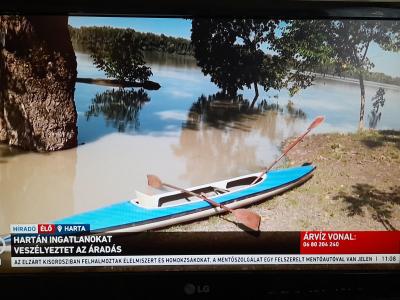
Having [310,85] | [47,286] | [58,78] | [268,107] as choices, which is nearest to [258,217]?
[268,107]

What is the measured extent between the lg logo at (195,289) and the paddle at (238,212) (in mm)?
302

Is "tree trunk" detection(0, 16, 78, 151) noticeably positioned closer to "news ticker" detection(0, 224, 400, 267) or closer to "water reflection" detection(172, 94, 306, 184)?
"news ticker" detection(0, 224, 400, 267)

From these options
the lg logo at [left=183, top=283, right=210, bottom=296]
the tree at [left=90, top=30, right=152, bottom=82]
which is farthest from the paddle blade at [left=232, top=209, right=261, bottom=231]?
the tree at [left=90, top=30, right=152, bottom=82]

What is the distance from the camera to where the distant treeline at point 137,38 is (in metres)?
1.62

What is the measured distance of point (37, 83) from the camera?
171 cm

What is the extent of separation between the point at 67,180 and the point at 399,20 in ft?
4.81

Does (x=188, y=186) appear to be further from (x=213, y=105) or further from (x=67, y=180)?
(x=67, y=180)

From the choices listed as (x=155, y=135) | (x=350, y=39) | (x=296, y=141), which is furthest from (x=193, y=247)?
(x=350, y=39)

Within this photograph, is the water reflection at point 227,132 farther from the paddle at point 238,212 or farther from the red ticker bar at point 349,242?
the red ticker bar at point 349,242

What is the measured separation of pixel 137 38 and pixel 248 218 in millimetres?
843

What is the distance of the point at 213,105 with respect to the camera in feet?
5.62

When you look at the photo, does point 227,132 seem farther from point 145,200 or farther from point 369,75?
point 369,75
